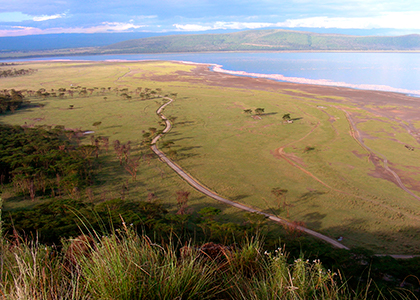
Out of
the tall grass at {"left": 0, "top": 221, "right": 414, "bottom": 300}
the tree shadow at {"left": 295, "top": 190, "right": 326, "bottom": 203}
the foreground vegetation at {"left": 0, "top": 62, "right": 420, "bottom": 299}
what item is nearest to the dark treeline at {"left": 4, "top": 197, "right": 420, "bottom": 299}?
the foreground vegetation at {"left": 0, "top": 62, "right": 420, "bottom": 299}

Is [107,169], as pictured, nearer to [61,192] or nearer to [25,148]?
[61,192]

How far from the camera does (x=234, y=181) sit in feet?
95.9

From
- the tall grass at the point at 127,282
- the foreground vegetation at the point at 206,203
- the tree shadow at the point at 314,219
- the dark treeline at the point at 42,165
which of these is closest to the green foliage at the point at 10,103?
the foreground vegetation at the point at 206,203

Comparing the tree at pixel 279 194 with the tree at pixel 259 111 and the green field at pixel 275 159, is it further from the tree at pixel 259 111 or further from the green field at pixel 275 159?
the tree at pixel 259 111

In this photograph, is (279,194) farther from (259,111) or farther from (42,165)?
(259,111)

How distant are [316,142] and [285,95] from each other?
3897cm

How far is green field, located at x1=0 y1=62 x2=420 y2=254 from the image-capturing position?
23.2m

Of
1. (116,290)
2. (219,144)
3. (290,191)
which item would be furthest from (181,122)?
(116,290)

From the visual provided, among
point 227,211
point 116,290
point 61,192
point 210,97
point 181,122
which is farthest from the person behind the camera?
point 210,97

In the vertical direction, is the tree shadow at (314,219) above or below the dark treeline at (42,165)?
below

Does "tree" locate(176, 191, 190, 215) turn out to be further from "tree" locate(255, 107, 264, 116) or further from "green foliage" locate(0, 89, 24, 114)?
"green foliage" locate(0, 89, 24, 114)

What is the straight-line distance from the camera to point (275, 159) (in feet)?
115

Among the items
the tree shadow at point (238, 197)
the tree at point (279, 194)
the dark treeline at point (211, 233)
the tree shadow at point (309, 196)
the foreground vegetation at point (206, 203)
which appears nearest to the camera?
the foreground vegetation at point (206, 203)

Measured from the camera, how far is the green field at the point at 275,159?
76.3ft
